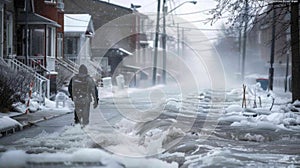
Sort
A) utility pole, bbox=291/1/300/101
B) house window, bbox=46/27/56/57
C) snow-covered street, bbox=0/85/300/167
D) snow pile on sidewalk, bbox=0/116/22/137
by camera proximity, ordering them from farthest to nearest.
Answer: house window, bbox=46/27/56/57, utility pole, bbox=291/1/300/101, snow pile on sidewalk, bbox=0/116/22/137, snow-covered street, bbox=0/85/300/167

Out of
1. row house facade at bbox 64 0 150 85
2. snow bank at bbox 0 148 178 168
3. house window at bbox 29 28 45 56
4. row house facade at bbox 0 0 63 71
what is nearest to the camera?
snow bank at bbox 0 148 178 168

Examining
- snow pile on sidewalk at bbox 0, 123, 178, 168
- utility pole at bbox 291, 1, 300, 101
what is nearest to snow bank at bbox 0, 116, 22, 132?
snow pile on sidewalk at bbox 0, 123, 178, 168

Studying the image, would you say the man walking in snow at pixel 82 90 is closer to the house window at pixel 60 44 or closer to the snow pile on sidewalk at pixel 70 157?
the snow pile on sidewalk at pixel 70 157

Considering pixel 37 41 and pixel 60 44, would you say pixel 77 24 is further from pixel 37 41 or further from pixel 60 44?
pixel 37 41

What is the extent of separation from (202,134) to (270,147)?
2463 millimetres

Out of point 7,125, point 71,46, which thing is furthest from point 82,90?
point 71,46

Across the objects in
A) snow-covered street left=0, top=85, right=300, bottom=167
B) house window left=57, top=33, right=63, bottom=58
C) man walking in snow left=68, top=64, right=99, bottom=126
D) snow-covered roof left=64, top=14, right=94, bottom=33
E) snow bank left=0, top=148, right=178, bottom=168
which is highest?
snow-covered roof left=64, top=14, right=94, bottom=33

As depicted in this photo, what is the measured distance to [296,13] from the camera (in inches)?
890

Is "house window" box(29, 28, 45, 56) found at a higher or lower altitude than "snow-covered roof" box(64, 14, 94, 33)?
lower

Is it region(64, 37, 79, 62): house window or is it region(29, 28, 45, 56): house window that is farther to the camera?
region(64, 37, 79, 62): house window

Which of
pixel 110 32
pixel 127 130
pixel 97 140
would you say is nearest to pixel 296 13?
pixel 127 130

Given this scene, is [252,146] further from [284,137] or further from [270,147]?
[284,137]

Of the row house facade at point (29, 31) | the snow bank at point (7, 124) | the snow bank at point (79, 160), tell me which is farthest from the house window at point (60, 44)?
the snow bank at point (79, 160)

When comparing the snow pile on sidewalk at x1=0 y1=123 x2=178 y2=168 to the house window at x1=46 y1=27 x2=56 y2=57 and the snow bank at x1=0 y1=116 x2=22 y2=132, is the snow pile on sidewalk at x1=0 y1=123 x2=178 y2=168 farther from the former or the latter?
the house window at x1=46 y1=27 x2=56 y2=57
